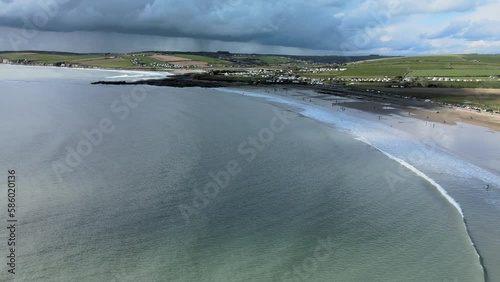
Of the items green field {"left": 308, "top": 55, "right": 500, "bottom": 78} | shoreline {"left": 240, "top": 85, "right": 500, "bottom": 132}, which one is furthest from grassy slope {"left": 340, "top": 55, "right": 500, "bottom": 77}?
shoreline {"left": 240, "top": 85, "right": 500, "bottom": 132}

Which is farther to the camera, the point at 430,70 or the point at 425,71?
the point at 430,70

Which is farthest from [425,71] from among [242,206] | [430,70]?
[242,206]

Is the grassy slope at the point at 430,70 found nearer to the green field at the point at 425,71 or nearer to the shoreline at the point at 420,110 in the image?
the green field at the point at 425,71

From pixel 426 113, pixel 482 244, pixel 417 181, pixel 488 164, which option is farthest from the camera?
pixel 426 113

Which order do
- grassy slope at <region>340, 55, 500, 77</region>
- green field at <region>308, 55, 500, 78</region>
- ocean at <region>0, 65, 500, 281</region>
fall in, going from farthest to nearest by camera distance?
grassy slope at <region>340, 55, 500, 77</region>, green field at <region>308, 55, 500, 78</region>, ocean at <region>0, 65, 500, 281</region>

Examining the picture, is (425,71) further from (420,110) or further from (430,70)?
(420,110)

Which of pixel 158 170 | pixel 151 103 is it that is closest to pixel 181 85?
pixel 151 103

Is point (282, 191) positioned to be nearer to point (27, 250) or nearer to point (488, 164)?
point (27, 250)

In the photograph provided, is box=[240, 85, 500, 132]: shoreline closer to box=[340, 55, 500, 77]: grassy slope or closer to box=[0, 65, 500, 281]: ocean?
box=[0, 65, 500, 281]: ocean
